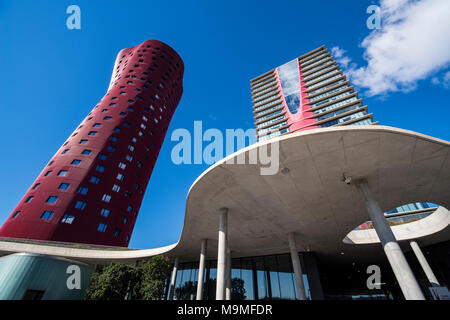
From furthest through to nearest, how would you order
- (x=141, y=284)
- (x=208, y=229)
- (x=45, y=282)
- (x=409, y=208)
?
(x=409, y=208) < (x=208, y=229) < (x=141, y=284) < (x=45, y=282)

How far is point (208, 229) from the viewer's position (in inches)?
610

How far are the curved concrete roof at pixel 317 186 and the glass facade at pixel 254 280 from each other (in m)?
4.26

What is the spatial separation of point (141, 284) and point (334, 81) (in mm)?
73236

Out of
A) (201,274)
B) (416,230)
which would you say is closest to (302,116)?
(416,230)

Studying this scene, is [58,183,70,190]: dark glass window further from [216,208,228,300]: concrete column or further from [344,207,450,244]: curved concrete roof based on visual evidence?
[344,207,450,244]: curved concrete roof

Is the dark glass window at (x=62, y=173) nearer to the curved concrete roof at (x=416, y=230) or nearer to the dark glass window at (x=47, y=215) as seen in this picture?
the dark glass window at (x=47, y=215)

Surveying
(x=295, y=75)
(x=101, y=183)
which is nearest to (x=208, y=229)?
(x=101, y=183)

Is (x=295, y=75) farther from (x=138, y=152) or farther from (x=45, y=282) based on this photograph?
(x=45, y=282)

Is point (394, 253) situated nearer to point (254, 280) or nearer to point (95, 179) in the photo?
point (254, 280)

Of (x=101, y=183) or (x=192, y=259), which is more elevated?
(x=101, y=183)

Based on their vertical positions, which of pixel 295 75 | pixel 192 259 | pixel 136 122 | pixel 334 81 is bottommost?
pixel 192 259

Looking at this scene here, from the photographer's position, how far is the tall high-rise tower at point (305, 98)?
55.6 meters

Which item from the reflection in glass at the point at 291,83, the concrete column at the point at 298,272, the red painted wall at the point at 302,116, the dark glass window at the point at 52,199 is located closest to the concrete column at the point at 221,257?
the concrete column at the point at 298,272

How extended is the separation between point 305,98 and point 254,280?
61.3 m
